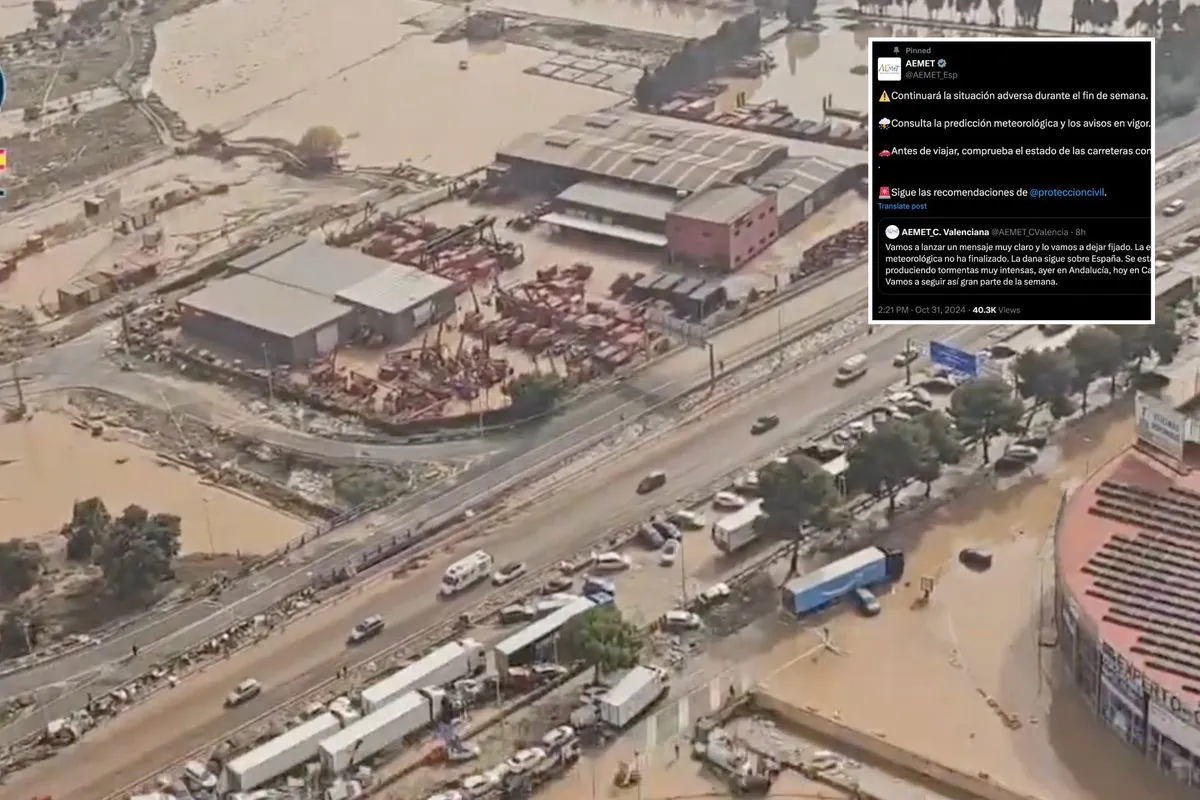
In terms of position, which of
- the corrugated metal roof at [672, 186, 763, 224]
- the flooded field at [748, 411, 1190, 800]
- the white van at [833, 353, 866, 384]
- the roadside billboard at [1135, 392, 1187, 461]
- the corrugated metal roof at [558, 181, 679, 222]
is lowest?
the flooded field at [748, 411, 1190, 800]

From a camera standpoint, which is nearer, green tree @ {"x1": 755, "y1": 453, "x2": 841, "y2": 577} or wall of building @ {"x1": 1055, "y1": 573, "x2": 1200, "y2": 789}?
wall of building @ {"x1": 1055, "y1": 573, "x2": 1200, "y2": 789}

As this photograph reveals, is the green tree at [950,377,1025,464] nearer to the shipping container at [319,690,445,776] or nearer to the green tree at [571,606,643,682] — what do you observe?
the green tree at [571,606,643,682]

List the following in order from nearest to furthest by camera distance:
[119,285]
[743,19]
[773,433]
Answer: [773,433], [119,285], [743,19]

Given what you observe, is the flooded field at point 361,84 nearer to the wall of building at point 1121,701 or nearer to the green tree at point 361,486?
the green tree at point 361,486

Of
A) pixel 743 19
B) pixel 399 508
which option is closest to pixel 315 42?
pixel 743 19

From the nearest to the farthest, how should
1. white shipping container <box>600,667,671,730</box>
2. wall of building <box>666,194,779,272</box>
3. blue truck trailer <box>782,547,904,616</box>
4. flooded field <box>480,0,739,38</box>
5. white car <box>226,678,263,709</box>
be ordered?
white shipping container <box>600,667,671,730</box>
white car <box>226,678,263,709</box>
blue truck trailer <box>782,547,904,616</box>
wall of building <box>666,194,779,272</box>
flooded field <box>480,0,739,38</box>

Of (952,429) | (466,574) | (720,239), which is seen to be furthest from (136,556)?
(720,239)

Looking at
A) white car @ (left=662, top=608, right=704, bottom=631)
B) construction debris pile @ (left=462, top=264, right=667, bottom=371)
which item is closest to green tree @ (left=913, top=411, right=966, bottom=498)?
white car @ (left=662, top=608, right=704, bottom=631)

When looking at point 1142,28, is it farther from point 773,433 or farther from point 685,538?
point 685,538
